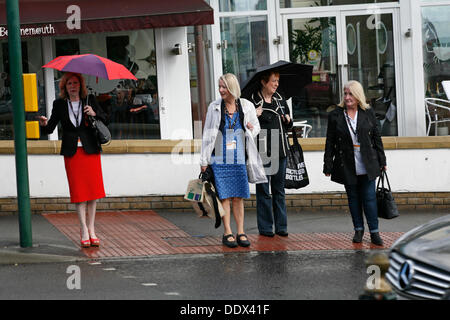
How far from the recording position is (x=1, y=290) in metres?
7.43

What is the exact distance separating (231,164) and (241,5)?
6.58 metres

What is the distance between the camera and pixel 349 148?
9414mm

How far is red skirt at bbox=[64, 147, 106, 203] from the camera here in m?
9.30

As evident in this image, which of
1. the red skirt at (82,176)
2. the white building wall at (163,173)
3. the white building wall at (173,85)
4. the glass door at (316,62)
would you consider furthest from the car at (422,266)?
the glass door at (316,62)

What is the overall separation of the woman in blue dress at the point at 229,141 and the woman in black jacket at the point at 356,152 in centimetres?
89

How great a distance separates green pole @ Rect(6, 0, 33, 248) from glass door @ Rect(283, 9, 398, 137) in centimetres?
713

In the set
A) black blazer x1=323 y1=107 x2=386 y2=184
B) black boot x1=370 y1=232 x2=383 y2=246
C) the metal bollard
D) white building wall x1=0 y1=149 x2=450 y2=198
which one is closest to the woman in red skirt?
white building wall x1=0 y1=149 x2=450 y2=198

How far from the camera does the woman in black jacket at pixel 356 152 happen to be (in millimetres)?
9352

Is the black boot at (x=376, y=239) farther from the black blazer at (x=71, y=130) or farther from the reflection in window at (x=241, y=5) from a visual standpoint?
the reflection in window at (x=241, y=5)

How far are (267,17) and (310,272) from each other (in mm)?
8047

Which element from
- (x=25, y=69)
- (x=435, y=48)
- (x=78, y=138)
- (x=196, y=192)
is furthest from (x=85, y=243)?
(x=435, y=48)

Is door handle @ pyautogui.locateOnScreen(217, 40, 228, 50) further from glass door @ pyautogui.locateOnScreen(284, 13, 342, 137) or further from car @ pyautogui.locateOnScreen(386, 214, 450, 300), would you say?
car @ pyautogui.locateOnScreen(386, 214, 450, 300)

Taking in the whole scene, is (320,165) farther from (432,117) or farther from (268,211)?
(432,117)
